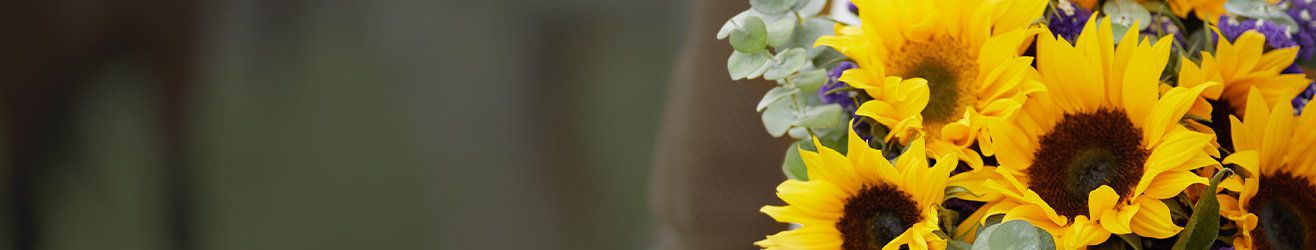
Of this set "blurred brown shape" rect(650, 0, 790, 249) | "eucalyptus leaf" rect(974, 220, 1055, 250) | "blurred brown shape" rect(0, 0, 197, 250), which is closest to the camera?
"eucalyptus leaf" rect(974, 220, 1055, 250)

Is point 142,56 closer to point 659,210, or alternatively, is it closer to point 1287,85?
point 659,210

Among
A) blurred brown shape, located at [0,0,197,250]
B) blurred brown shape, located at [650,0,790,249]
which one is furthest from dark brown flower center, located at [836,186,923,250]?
blurred brown shape, located at [0,0,197,250]

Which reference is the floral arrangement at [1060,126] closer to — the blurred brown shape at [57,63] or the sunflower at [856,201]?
the sunflower at [856,201]

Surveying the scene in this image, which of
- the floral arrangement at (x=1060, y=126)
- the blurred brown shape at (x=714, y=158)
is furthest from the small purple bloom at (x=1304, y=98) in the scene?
the blurred brown shape at (x=714, y=158)

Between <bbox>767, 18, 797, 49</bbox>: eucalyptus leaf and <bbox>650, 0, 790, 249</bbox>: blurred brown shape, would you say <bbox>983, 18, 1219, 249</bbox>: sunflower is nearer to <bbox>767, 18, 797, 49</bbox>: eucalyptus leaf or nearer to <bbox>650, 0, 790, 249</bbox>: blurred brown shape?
<bbox>767, 18, 797, 49</bbox>: eucalyptus leaf

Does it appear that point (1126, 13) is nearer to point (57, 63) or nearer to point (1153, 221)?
point (1153, 221)

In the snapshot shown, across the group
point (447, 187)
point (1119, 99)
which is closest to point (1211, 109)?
point (1119, 99)
